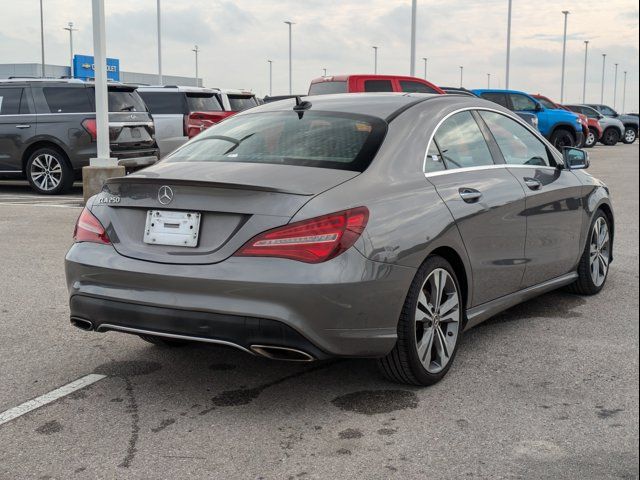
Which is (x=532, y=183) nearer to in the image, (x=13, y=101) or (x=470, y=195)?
(x=470, y=195)

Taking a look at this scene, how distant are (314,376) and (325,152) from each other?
1.17 metres

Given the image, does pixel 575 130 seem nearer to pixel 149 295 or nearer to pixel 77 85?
pixel 77 85

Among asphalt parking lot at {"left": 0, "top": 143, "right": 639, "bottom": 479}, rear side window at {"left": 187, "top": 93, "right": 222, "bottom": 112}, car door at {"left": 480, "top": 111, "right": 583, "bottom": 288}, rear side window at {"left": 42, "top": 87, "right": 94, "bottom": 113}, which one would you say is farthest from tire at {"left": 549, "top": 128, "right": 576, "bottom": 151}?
asphalt parking lot at {"left": 0, "top": 143, "right": 639, "bottom": 479}

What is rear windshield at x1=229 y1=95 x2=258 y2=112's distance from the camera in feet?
58.9

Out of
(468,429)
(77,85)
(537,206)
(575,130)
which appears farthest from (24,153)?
(575,130)

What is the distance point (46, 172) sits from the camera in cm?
1391

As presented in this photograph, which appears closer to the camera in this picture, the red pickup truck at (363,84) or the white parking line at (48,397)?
the white parking line at (48,397)

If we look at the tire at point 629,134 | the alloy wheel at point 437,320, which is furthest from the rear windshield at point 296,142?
the tire at point 629,134

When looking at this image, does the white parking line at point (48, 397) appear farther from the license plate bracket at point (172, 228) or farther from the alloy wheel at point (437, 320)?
the alloy wheel at point (437, 320)

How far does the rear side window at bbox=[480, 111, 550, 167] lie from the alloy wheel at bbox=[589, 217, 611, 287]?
2.70ft

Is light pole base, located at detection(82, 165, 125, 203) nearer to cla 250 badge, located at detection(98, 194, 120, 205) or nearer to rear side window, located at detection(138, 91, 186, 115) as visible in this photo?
rear side window, located at detection(138, 91, 186, 115)

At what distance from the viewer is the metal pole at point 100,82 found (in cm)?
1174

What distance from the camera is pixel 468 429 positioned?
3.67 meters

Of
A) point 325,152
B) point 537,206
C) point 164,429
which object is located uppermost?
point 325,152
